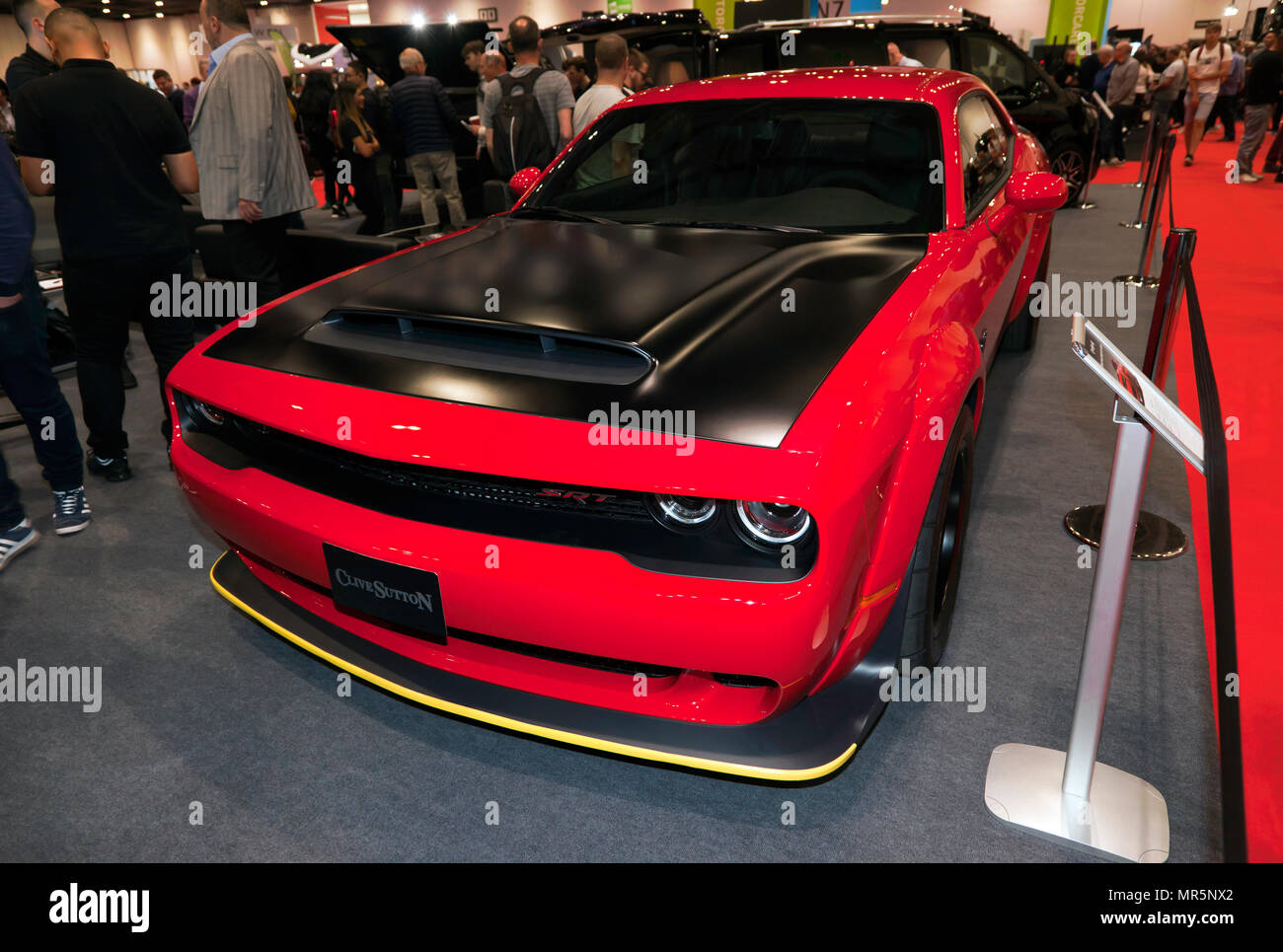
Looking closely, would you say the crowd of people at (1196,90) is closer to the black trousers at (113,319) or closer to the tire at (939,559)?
the tire at (939,559)

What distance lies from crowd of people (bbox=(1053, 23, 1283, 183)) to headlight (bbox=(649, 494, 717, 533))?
7339 mm

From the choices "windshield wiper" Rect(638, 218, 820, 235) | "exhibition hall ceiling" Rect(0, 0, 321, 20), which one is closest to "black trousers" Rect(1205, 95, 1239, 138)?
"windshield wiper" Rect(638, 218, 820, 235)

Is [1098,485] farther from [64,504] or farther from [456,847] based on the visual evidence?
[64,504]

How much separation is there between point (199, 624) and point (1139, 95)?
1643cm

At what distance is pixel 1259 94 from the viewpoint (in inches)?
365

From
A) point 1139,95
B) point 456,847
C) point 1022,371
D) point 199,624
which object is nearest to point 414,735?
point 456,847

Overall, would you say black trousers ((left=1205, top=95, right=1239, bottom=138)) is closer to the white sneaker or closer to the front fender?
the front fender

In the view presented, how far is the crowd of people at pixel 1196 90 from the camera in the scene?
9.28 m

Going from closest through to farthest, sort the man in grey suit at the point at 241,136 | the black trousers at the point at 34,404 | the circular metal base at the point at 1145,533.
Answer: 1. the circular metal base at the point at 1145,533
2. the black trousers at the point at 34,404
3. the man in grey suit at the point at 241,136

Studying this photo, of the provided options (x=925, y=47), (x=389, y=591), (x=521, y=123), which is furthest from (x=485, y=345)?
(x=925, y=47)

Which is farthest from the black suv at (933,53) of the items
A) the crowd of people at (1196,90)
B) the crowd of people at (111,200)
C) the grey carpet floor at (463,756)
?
the grey carpet floor at (463,756)

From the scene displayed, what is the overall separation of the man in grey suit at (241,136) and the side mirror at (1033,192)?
2.93m

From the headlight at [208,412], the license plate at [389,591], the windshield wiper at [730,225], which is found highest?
the windshield wiper at [730,225]

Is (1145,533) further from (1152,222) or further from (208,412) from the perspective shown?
(1152,222)
